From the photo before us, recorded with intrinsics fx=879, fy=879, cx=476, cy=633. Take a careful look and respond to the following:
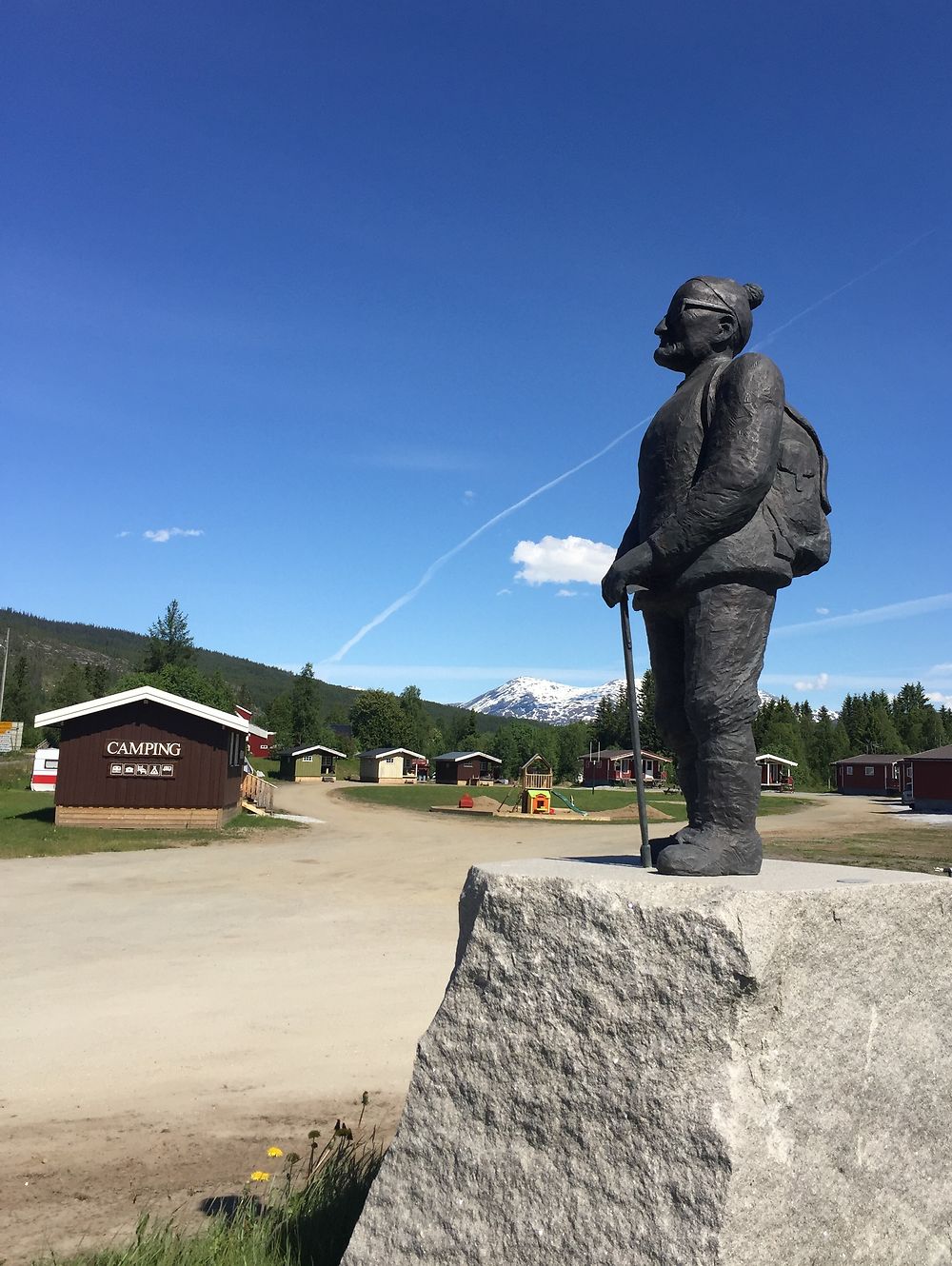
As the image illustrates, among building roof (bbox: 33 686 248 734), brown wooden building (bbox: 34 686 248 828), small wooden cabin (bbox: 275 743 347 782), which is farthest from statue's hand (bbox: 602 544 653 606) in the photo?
small wooden cabin (bbox: 275 743 347 782)

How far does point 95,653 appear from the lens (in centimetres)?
17512

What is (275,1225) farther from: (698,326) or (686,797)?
(698,326)

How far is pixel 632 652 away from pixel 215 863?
43.6 feet

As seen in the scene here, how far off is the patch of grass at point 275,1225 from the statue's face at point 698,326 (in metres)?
3.77

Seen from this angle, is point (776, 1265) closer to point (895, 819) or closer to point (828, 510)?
point (828, 510)

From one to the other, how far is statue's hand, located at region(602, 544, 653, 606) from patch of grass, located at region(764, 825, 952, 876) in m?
11.1

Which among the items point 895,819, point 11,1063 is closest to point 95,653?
point 895,819

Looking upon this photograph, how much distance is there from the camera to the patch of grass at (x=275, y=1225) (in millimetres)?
3080

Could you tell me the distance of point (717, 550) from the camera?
3.52 m

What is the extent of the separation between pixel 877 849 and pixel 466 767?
40334 mm

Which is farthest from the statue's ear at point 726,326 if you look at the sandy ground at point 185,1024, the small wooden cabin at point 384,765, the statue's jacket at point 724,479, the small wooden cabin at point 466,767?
the small wooden cabin at point 466,767

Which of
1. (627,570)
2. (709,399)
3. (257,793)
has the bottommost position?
(257,793)

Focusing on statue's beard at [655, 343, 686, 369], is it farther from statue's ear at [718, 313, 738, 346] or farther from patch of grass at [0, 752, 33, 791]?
patch of grass at [0, 752, 33, 791]

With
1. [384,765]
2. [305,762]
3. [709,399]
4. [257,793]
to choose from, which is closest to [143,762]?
[257,793]
